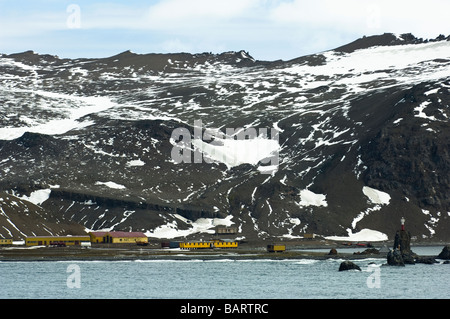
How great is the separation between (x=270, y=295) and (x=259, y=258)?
6642 centimetres

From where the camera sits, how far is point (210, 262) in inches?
7180
